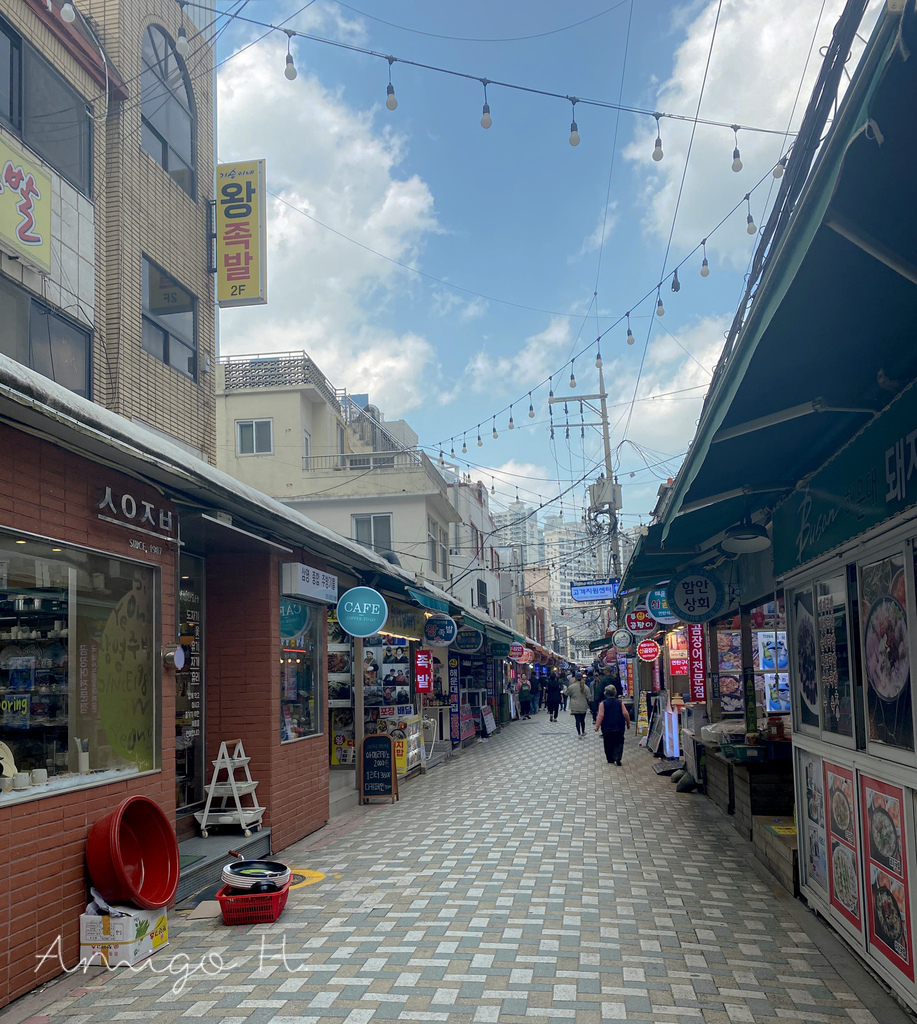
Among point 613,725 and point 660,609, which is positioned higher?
point 660,609

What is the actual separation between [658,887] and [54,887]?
4944mm

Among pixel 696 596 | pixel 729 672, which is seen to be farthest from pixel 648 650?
pixel 696 596

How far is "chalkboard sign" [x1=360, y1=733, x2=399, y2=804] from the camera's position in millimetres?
13125

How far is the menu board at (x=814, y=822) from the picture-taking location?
6555mm

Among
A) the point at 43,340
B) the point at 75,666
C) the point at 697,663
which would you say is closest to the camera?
the point at 75,666

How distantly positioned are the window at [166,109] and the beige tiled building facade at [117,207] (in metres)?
0.03

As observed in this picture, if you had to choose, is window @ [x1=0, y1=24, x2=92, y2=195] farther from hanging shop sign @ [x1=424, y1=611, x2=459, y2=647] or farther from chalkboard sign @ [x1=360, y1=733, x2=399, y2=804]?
hanging shop sign @ [x1=424, y1=611, x2=459, y2=647]

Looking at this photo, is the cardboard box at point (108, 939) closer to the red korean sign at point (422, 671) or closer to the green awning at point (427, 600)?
the green awning at point (427, 600)

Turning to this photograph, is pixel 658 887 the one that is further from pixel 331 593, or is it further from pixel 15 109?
pixel 15 109

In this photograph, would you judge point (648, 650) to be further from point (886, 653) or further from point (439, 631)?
point (886, 653)

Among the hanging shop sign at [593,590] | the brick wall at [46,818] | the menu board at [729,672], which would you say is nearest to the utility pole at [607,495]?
the hanging shop sign at [593,590]

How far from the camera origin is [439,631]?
719 inches

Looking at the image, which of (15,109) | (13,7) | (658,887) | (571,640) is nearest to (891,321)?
(658,887)

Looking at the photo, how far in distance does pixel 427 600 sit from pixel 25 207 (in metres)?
8.11
